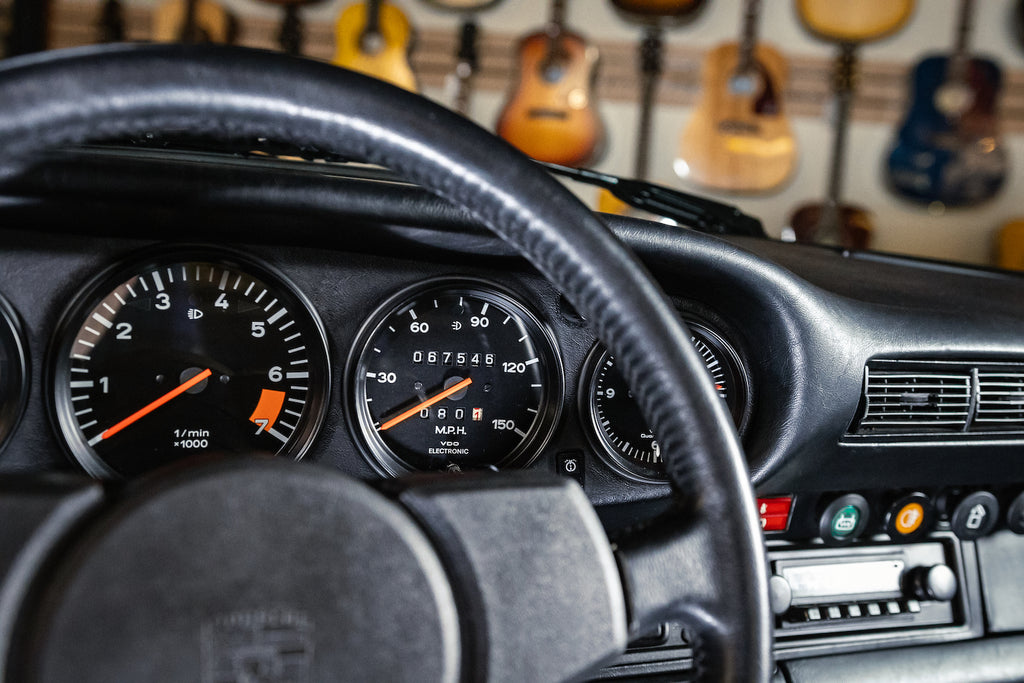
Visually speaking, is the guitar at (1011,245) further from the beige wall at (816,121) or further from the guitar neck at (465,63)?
the guitar neck at (465,63)

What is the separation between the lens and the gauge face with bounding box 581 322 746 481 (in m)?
1.06

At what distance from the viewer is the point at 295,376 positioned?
987 millimetres

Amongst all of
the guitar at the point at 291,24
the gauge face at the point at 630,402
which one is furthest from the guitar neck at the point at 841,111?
the gauge face at the point at 630,402

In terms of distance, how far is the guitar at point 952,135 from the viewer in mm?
3775

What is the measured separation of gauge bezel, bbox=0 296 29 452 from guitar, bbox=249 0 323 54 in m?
3.05

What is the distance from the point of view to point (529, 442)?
1047 mm

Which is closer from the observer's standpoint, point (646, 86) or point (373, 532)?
point (373, 532)

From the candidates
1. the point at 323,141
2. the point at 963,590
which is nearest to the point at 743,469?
the point at 323,141

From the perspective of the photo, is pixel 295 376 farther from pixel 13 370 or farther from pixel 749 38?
pixel 749 38

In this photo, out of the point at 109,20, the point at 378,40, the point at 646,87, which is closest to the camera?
the point at 109,20

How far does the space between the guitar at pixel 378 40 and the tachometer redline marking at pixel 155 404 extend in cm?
292

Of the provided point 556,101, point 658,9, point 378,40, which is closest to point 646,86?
point 658,9

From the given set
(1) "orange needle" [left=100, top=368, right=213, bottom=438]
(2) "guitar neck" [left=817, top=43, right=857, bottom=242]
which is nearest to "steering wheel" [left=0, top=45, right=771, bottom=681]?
(1) "orange needle" [left=100, top=368, right=213, bottom=438]

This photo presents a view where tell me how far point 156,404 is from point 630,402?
1.94 ft
